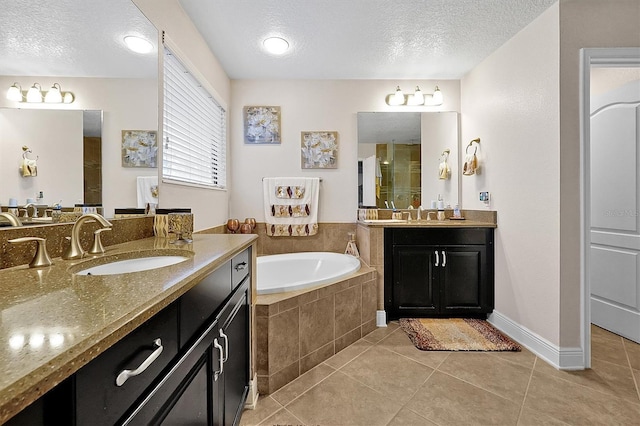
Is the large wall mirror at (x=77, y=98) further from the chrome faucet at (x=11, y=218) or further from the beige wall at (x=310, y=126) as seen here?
the beige wall at (x=310, y=126)

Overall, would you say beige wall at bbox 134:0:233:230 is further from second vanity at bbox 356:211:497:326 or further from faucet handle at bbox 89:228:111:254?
second vanity at bbox 356:211:497:326


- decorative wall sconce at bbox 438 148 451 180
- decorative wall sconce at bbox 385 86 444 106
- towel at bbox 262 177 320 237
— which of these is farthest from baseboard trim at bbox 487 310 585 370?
decorative wall sconce at bbox 385 86 444 106

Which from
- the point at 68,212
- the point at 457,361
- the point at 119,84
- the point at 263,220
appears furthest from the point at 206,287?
the point at 263,220

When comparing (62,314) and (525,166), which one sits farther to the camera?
(525,166)

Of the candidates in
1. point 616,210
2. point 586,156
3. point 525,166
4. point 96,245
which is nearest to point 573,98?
point 586,156

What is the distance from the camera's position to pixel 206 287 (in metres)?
0.87

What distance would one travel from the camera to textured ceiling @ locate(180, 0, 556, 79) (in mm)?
1851

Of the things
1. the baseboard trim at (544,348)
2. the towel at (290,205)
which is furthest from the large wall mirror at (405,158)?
the baseboard trim at (544,348)

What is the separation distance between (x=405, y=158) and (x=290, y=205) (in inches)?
52.7

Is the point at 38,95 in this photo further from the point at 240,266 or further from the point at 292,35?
the point at 292,35

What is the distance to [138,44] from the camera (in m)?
1.40

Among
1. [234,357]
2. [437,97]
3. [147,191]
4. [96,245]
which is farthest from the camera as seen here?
[437,97]

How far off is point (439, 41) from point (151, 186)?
241 cm

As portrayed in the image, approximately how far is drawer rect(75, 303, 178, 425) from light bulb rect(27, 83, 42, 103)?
2.85ft
